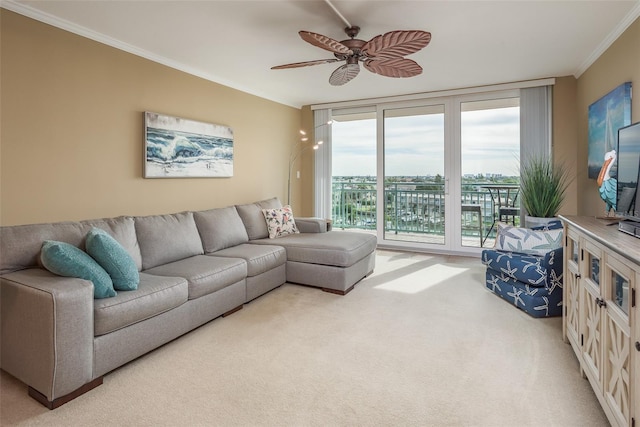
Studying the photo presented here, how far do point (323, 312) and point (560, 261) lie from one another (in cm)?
201

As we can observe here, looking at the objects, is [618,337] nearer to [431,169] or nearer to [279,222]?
[279,222]

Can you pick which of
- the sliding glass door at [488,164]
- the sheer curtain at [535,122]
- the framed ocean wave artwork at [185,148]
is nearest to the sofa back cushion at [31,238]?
the framed ocean wave artwork at [185,148]

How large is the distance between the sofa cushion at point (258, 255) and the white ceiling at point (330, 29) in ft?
6.45

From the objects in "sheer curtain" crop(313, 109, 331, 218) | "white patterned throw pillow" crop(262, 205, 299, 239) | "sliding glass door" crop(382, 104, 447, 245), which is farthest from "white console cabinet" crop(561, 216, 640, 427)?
"sheer curtain" crop(313, 109, 331, 218)

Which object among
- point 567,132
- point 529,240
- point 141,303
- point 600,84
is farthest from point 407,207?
point 141,303

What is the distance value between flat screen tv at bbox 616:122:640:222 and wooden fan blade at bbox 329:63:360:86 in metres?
1.86

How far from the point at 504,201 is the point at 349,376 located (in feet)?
13.6

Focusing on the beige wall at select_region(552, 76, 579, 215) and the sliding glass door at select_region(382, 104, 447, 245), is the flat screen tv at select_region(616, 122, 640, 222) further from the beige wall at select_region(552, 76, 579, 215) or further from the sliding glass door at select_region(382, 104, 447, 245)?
the sliding glass door at select_region(382, 104, 447, 245)

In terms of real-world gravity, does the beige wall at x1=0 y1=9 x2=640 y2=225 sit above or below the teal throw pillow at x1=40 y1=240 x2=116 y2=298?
above

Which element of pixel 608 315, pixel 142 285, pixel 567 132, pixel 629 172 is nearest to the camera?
pixel 608 315

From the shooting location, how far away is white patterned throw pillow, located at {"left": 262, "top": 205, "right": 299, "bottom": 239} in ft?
14.1

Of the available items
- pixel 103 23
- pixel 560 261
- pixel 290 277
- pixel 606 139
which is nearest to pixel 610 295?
pixel 560 261

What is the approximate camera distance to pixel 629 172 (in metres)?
1.98

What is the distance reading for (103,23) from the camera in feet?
9.43
